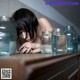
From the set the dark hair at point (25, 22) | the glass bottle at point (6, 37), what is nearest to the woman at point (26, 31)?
the dark hair at point (25, 22)

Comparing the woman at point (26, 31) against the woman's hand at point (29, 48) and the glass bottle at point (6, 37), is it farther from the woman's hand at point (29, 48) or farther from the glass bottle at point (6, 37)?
the glass bottle at point (6, 37)

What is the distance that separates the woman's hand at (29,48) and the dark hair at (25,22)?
7cm

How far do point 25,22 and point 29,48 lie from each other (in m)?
0.16

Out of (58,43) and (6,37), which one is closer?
(6,37)

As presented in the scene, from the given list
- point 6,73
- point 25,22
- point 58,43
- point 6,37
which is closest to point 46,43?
point 58,43

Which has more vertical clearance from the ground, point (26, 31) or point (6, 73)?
point (26, 31)

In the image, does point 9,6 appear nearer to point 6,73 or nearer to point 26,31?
point 26,31

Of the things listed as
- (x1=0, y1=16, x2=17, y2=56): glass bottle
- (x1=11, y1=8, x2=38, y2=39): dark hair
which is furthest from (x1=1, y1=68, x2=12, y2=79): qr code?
(x1=11, y1=8, x2=38, y2=39): dark hair

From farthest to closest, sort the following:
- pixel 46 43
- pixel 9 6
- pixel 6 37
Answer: pixel 9 6, pixel 46 43, pixel 6 37

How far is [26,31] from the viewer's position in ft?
3.87

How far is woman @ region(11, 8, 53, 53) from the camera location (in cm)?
117

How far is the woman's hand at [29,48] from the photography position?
1.13m

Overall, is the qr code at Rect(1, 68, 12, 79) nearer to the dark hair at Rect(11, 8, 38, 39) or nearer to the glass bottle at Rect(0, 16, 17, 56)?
the glass bottle at Rect(0, 16, 17, 56)

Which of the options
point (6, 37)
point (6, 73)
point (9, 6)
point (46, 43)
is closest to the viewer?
point (6, 73)
